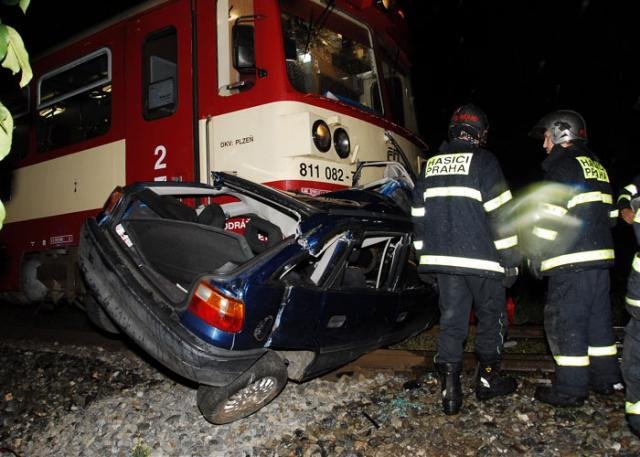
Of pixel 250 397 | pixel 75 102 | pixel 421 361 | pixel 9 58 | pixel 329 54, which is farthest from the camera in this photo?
pixel 75 102

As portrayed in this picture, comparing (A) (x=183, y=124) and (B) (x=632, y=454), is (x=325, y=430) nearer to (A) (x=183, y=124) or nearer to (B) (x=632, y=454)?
(B) (x=632, y=454)

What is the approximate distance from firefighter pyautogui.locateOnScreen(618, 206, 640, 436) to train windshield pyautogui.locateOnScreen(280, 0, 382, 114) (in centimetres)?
271

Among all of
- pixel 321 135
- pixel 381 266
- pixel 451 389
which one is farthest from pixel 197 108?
pixel 451 389

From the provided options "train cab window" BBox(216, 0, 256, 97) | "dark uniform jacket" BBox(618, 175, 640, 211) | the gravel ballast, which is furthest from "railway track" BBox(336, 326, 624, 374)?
"train cab window" BBox(216, 0, 256, 97)

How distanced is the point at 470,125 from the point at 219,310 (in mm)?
2096

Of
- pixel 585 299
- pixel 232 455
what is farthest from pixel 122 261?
pixel 585 299

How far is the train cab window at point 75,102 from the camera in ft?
17.8

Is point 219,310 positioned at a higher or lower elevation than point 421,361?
higher

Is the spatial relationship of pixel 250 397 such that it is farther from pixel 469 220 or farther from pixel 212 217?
pixel 469 220

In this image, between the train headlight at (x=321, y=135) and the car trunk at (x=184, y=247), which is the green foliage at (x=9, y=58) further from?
the train headlight at (x=321, y=135)

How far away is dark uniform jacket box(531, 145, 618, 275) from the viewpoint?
11.0 ft

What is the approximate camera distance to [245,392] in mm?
3008

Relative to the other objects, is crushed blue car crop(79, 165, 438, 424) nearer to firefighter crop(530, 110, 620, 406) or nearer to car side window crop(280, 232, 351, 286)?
car side window crop(280, 232, 351, 286)

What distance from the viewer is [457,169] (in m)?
3.43
